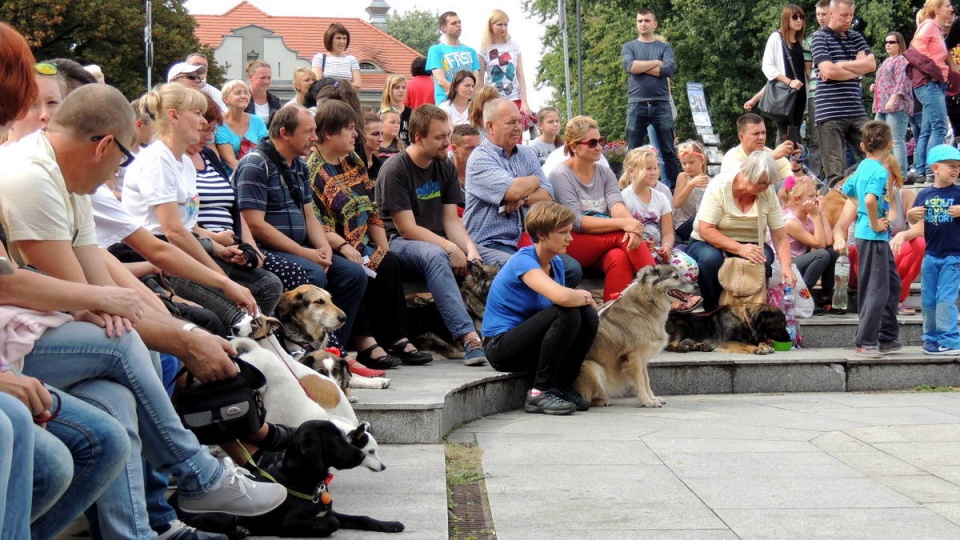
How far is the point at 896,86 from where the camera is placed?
13.8 m

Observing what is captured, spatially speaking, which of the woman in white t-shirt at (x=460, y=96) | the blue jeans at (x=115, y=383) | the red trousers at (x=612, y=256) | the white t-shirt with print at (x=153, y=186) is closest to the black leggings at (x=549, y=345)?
the red trousers at (x=612, y=256)

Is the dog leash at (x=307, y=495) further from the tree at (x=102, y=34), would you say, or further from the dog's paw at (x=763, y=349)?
the tree at (x=102, y=34)

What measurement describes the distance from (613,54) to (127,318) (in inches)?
1409

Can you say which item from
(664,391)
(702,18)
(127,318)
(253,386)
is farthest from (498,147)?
(702,18)

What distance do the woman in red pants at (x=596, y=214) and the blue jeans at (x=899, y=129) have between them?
526 cm

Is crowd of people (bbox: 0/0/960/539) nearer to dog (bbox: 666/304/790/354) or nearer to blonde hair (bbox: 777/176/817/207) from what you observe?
blonde hair (bbox: 777/176/817/207)

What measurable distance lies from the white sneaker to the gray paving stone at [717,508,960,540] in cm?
189

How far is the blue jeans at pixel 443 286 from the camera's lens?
8750mm

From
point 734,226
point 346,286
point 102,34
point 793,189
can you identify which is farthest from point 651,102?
point 102,34

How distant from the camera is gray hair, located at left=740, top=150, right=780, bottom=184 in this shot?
976cm

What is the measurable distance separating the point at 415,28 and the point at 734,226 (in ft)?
373

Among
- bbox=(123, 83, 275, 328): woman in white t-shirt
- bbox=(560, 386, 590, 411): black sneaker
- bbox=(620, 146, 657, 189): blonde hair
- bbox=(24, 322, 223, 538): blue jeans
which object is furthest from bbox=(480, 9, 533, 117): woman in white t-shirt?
bbox=(24, 322, 223, 538): blue jeans

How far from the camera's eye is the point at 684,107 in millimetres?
37656

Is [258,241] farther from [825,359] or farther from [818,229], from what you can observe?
[818,229]
